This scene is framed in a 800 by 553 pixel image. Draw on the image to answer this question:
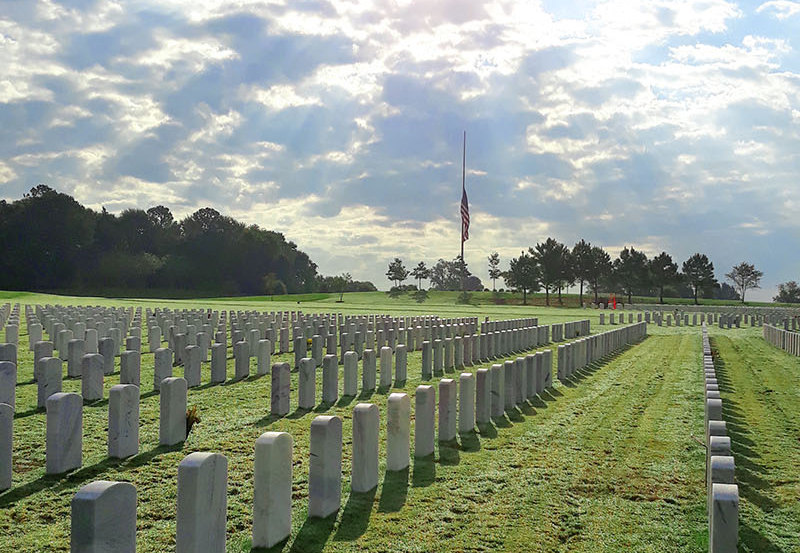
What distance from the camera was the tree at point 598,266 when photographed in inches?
3740

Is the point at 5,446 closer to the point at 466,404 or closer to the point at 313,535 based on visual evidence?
the point at 313,535

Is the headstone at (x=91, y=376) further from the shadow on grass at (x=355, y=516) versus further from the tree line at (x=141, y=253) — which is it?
the tree line at (x=141, y=253)

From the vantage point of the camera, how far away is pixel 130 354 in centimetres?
995

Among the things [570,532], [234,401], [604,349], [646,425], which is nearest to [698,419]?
[646,425]

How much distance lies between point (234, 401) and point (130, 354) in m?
1.73

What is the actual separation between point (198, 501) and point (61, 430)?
2884 mm

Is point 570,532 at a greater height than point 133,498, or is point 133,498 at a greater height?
point 133,498

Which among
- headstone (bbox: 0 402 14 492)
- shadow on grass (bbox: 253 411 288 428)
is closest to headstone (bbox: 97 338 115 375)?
shadow on grass (bbox: 253 411 288 428)

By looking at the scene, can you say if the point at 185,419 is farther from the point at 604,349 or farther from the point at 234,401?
the point at 604,349

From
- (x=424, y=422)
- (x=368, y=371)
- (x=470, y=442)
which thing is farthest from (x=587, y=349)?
(x=424, y=422)

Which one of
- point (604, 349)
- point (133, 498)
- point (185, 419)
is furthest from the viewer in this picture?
point (604, 349)

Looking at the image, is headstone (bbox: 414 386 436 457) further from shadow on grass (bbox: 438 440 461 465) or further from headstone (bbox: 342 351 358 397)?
headstone (bbox: 342 351 358 397)

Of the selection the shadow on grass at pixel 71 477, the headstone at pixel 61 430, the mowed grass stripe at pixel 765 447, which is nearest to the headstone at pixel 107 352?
the shadow on grass at pixel 71 477

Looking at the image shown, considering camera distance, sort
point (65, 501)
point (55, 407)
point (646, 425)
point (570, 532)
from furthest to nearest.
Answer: point (646, 425), point (55, 407), point (65, 501), point (570, 532)
